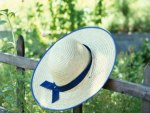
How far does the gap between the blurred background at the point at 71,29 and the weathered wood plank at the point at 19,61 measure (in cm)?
8

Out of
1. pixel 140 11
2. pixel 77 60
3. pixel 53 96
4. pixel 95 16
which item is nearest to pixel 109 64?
pixel 77 60

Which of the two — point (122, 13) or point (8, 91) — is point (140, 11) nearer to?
point (122, 13)

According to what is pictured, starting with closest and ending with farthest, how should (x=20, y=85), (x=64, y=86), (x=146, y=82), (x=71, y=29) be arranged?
1. (x=146, y=82)
2. (x=64, y=86)
3. (x=20, y=85)
4. (x=71, y=29)

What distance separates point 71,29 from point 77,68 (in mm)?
2857

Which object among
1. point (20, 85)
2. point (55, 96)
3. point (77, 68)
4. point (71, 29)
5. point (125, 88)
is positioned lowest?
point (71, 29)

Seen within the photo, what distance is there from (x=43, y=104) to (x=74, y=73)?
35cm

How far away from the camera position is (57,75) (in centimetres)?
284

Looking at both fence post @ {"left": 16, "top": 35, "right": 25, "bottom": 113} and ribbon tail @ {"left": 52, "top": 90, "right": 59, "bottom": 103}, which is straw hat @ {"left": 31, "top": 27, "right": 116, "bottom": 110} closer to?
ribbon tail @ {"left": 52, "top": 90, "right": 59, "bottom": 103}

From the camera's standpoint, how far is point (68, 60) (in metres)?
2.80

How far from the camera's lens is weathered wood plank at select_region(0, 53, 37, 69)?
3430mm

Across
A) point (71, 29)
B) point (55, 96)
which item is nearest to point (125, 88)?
point (55, 96)

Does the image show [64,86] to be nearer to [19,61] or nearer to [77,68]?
[77,68]

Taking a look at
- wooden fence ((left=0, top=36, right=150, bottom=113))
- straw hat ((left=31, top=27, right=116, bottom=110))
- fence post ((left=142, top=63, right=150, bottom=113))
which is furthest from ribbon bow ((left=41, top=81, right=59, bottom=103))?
fence post ((left=142, top=63, right=150, bottom=113))

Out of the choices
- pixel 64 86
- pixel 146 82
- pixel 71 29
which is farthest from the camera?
pixel 71 29
